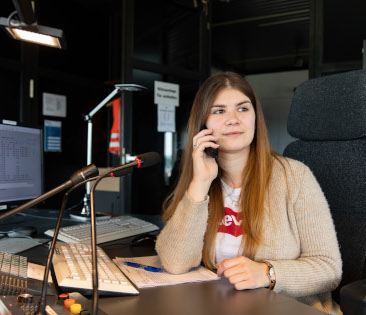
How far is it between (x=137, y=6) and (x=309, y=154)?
2.85 m

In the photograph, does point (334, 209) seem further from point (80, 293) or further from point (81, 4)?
point (81, 4)

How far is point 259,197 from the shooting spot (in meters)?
1.26

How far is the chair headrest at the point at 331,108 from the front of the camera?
4.00 ft

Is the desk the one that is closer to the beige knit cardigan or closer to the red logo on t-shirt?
the beige knit cardigan

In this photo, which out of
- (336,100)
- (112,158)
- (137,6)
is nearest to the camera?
(336,100)

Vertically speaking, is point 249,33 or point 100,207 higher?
point 249,33

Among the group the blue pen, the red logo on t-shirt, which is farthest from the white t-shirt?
the blue pen

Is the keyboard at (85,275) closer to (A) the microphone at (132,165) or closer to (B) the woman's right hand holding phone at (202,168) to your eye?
(A) the microphone at (132,165)

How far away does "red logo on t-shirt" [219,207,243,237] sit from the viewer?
128cm

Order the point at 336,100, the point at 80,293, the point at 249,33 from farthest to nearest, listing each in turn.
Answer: the point at 249,33, the point at 336,100, the point at 80,293

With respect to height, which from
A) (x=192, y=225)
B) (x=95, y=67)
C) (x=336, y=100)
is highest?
(x=95, y=67)

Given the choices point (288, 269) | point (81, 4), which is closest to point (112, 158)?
point (81, 4)

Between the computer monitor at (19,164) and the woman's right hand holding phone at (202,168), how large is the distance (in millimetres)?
822

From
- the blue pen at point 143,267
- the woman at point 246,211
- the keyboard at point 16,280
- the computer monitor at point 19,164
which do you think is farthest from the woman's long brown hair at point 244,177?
the computer monitor at point 19,164
